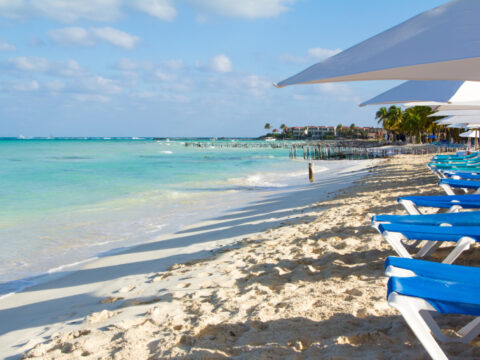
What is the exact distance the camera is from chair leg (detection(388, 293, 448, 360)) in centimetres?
159

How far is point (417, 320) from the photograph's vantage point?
5.27 feet

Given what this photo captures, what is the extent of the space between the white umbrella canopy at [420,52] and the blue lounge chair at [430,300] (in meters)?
1.05

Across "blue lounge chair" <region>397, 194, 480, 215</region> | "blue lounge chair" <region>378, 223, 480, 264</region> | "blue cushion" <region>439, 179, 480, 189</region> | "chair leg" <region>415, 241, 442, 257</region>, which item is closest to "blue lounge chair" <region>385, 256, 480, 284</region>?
"blue lounge chair" <region>378, 223, 480, 264</region>

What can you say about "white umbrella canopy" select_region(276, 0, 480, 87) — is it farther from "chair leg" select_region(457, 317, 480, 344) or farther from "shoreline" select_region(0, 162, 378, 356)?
"shoreline" select_region(0, 162, 378, 356)

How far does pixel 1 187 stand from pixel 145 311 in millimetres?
16281

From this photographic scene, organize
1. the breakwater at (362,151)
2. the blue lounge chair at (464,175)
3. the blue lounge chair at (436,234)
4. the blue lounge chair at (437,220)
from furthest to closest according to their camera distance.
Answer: the breakwater at (362,151) → the blue lounge chair at (464,175) → the blue lounge chair at (437,220) → the blue lounge chair at (436,234)

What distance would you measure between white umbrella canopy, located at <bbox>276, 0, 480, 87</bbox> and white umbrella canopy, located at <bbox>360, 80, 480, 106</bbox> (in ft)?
8.58

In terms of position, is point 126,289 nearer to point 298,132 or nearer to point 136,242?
point 136,242

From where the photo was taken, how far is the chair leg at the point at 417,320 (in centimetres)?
159

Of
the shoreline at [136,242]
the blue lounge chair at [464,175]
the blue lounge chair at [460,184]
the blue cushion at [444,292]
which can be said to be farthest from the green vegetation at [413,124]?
Result: the blue cushion at [444,292]

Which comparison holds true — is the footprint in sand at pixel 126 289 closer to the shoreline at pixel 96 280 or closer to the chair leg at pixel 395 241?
the shoreline at pixel 96 280

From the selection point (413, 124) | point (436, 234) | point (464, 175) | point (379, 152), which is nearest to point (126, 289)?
point (436, 234)

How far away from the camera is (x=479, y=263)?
11.0 ft

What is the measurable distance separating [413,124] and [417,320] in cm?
5837
